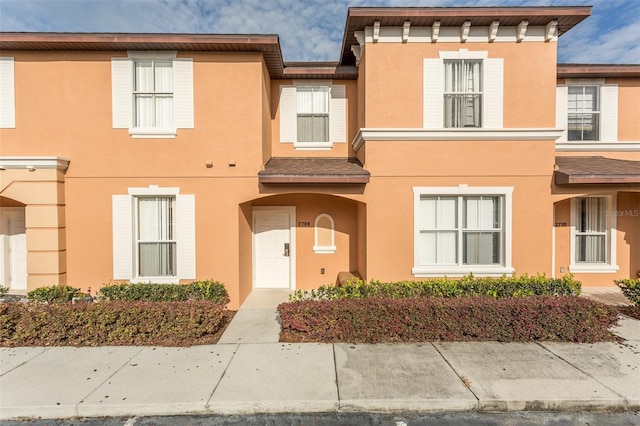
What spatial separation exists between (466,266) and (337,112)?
5606mm

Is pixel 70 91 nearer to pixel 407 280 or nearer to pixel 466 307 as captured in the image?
pixel 407 280

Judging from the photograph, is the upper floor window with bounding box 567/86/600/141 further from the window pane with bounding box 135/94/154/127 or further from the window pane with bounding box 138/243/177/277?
the window pane with bounding box 138/243/177/277

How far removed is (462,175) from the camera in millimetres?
7219

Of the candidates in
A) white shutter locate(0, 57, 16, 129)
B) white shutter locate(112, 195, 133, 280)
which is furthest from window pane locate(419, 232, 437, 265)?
white shutter locate(0, 57, 16, 129)

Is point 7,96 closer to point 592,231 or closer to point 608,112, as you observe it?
point 592,231

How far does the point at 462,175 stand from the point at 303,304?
16.3 ft

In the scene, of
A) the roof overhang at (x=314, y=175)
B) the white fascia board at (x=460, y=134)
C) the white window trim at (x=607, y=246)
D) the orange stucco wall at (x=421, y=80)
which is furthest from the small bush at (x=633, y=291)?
the roof overhang at (x=314, y=175)

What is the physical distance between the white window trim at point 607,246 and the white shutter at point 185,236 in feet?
35.0

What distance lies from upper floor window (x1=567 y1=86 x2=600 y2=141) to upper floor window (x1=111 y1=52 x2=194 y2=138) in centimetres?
1087

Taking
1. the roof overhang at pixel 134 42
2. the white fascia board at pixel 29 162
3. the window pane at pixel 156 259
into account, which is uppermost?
the roof overhang at pixel 134 42

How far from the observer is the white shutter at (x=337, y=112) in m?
8.83

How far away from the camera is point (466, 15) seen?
684 cm

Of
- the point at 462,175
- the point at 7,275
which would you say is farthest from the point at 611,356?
the point at 7,275

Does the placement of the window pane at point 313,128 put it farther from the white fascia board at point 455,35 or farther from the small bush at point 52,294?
the small bush at point 52,294
